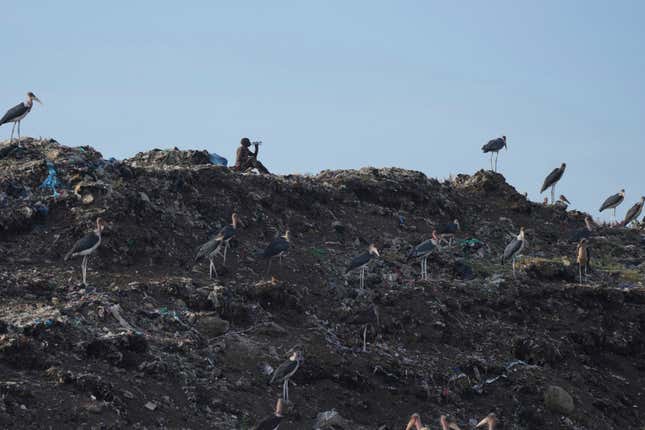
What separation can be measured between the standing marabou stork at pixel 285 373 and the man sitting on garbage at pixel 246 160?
1229 cm

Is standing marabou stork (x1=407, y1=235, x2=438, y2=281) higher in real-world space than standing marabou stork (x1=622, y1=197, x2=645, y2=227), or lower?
lower

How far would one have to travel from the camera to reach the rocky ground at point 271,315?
62.2ft

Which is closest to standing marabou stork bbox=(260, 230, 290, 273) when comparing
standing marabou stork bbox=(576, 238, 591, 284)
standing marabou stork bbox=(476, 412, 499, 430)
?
standing marabou stork bbox=(476, 412, 499, 430)

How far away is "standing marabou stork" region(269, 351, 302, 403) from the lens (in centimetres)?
1972

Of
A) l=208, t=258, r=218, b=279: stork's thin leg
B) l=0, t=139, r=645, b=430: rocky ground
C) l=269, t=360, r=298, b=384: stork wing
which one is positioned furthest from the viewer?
l=208, t=258, r=218, b=279: stork's thin leg

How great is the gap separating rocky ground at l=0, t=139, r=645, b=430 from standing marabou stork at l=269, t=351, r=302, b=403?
0.90 feet

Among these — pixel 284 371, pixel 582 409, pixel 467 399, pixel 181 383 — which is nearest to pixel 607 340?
pixel 582 409

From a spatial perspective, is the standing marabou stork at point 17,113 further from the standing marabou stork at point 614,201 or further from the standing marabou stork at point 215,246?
the standing marabou stork at point 614,201

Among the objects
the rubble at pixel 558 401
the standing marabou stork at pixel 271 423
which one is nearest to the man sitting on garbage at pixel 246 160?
the rubble at pixel 558 401

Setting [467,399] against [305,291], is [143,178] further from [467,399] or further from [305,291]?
[467,399]

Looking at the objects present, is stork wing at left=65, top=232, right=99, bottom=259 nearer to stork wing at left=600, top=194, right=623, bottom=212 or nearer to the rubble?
the rubble

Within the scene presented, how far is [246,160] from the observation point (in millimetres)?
31938

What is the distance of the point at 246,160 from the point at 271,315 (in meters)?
9.63

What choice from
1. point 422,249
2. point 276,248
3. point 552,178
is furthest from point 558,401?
point 552,178
